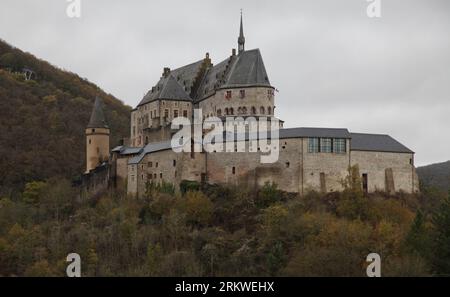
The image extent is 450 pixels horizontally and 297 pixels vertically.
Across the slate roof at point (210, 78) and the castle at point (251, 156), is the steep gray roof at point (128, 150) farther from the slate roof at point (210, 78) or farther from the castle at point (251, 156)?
the slate roof at point (210, 78)

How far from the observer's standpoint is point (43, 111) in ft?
376

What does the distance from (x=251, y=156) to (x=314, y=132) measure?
4.24m

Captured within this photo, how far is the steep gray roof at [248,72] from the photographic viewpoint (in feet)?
A: 256

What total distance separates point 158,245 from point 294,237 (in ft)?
26.8

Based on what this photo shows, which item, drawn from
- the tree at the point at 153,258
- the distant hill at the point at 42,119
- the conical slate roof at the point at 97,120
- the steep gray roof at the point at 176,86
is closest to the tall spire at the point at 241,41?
the steep gray roof at the point at 176,86

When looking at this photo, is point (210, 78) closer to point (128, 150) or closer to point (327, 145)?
point (128, 150)

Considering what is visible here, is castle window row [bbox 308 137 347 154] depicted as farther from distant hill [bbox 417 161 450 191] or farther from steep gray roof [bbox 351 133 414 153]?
distant hill [bbox 417 161 450 191]

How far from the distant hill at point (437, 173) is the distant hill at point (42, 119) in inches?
1160

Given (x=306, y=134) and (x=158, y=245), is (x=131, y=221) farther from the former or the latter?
(x=306, y=134)

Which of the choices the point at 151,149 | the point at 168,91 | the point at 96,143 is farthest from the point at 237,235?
the point at 168,91
